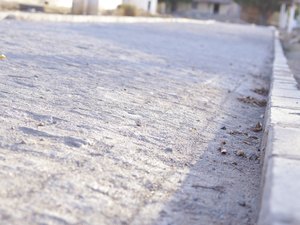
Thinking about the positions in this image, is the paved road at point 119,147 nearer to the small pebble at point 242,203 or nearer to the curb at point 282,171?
the small pebble at point 242,203

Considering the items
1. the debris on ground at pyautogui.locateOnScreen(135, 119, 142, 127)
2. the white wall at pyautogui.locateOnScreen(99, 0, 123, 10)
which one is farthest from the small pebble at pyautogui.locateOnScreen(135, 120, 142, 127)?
the white wall at pyautogui.locateOnScreen(99, 0, 123, 10)

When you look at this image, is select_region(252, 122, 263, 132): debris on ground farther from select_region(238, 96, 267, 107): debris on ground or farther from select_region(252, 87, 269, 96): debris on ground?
select_region(252, 87, 269, 96): debris on ground

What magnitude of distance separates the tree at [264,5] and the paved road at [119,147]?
46747 millimetres

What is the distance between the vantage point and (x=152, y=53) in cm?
953

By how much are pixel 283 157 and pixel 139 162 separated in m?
0.78

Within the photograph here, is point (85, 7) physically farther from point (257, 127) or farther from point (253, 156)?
point (253, 156)

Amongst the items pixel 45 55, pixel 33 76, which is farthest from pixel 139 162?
pixel 45 55

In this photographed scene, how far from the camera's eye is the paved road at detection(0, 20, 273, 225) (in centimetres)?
252

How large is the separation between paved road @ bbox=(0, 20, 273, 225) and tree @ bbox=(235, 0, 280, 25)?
4675 centimetres

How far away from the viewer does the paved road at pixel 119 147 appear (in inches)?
99.0

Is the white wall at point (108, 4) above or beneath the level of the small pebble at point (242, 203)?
above

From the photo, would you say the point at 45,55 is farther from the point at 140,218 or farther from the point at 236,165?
the point at 140,218

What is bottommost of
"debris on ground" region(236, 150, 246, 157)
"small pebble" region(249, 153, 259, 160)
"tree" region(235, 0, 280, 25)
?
"small pebble" region(249, 153, 259, 160)

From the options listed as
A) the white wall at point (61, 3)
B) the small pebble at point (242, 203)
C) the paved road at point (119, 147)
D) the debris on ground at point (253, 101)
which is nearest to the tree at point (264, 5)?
the white wall at point (61, 3)
